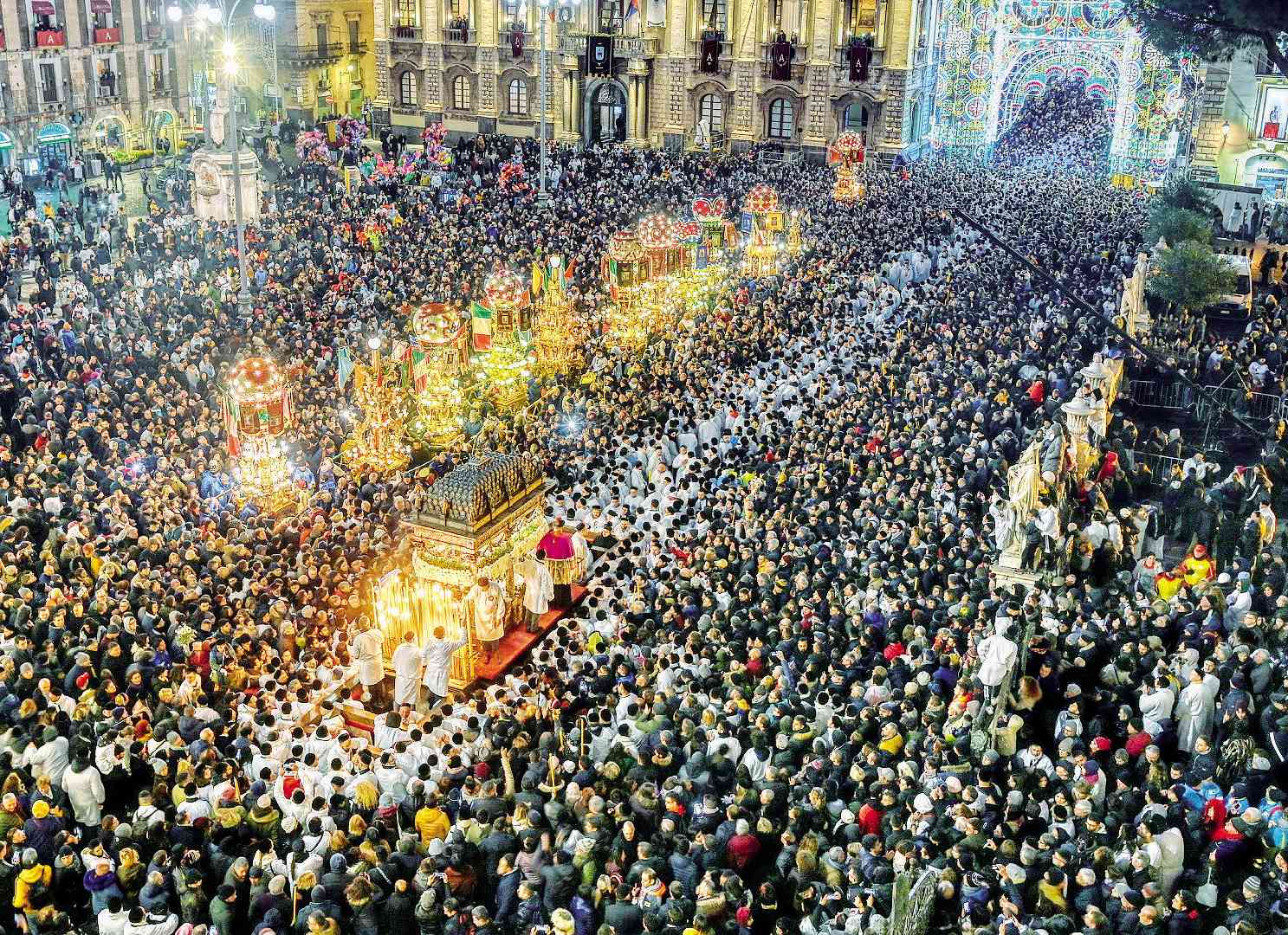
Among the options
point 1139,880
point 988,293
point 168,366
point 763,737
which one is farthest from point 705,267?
point 1139,880

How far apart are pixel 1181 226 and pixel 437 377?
68.0 ft

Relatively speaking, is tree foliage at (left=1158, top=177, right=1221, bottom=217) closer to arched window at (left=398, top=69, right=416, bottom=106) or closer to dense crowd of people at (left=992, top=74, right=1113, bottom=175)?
dense crowd of people at (left=992, top=74, right=1113, bottom=175)

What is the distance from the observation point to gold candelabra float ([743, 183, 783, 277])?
34.2 m

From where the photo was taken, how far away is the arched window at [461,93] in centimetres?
6184

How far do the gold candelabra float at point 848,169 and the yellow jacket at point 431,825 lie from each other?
31903mm

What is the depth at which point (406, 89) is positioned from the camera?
63781 mm

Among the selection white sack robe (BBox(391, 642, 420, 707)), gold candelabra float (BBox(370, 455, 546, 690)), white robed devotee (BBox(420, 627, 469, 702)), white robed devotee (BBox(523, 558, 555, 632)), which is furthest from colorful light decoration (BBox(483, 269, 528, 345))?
white sack robe (BBox(391, 642, 420, 707))

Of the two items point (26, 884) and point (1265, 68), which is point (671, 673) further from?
point (1265, 68)

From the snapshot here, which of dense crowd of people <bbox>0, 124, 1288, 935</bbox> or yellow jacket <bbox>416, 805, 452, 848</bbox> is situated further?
yellow jacket <bbox>416, 805, 452, 848</bbox>

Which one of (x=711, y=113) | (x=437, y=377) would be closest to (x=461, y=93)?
(x=711, y=113)

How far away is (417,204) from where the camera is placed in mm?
37281

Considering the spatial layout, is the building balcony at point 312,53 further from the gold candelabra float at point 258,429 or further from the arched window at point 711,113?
the gold candelabra float at point 258,429

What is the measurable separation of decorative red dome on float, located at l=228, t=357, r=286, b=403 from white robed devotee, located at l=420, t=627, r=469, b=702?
5.23m

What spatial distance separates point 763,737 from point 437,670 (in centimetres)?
431
